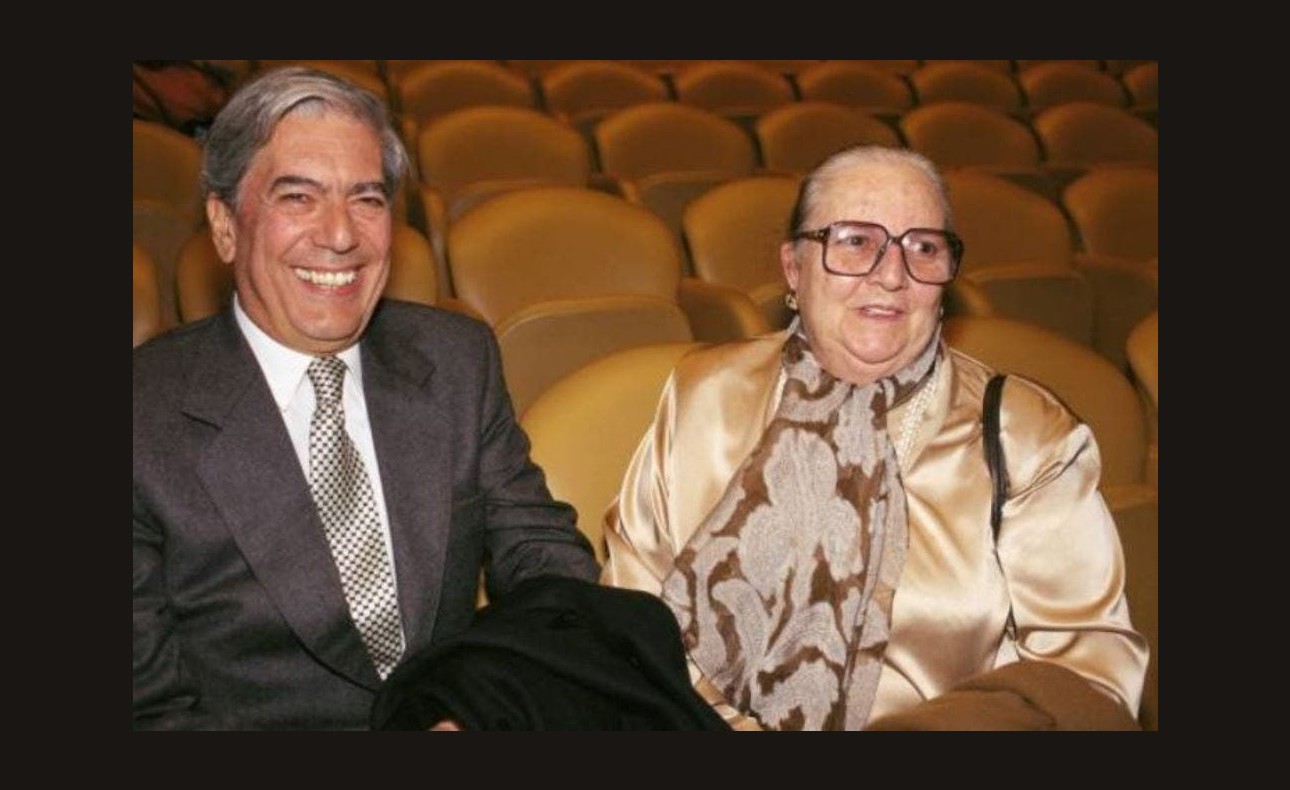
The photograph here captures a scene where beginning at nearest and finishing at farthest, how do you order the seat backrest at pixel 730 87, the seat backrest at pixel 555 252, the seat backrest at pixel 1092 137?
the seat backrest at pixel 555 252 < the seat backrest at pixel 1092 137 < the seat backrest at pixel 730 87

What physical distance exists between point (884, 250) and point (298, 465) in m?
0.86

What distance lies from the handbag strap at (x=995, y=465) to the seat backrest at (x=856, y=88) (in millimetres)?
4537

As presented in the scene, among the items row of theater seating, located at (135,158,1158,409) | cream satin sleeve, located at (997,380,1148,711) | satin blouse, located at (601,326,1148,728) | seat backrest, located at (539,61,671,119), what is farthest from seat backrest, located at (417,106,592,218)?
cream satin sleeve, located at (997,380,1148,711)

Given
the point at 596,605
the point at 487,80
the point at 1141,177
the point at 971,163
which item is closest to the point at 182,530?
the point at 596,605

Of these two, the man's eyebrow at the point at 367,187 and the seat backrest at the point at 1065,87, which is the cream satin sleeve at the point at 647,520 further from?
the seat backrest at the point at 1065,87

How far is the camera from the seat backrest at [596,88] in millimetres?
5859

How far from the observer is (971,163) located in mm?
5023

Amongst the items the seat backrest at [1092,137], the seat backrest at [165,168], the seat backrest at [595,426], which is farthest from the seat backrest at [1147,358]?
the seat backrest at [1092,137]

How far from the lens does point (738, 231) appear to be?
3.42 meters

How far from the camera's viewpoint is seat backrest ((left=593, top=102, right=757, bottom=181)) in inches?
183

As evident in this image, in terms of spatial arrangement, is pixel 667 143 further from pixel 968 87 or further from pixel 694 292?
pixel 968 87

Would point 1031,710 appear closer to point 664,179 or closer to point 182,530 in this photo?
point 182,530

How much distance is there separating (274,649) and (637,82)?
192 inches

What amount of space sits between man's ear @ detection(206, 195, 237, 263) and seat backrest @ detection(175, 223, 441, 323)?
0.83 m
